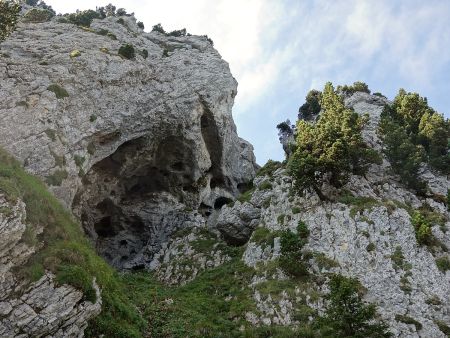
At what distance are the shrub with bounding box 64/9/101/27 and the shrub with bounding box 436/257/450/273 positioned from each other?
64970 millimetres

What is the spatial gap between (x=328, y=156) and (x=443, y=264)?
14026 mm

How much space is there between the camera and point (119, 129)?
50500 millimetres

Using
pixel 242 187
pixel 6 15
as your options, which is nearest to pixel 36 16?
pixel 6 15

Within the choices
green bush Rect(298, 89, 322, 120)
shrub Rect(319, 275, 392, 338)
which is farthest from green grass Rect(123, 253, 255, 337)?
green bush Rect(298, 89, 322, 120)

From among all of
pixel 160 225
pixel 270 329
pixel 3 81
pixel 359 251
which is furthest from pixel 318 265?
pixel 3 81

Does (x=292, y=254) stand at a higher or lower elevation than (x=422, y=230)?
lower

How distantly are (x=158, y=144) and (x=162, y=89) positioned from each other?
7551 millimetres

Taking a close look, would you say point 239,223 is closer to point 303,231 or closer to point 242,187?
point 303,231

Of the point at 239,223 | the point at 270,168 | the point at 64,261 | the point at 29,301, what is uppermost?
the point at 270,168

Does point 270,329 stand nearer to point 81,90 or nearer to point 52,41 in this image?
point 81,90

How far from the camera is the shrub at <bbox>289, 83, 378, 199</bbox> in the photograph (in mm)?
43156

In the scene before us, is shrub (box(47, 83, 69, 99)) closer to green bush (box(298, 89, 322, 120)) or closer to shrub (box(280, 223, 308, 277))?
shrub (box(280, 223, 308, 277))

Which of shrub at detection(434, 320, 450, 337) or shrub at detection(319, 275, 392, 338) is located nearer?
shrub at detection(319, 275, 392, 338)

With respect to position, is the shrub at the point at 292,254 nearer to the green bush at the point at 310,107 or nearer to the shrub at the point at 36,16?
the green bush at the point at 310,107
